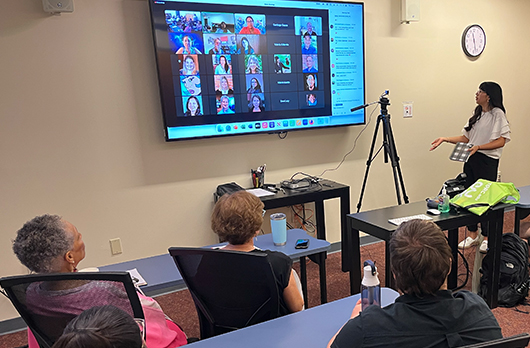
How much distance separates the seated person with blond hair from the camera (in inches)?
38.3

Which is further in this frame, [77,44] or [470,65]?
[470,65]

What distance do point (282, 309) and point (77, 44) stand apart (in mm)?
2327

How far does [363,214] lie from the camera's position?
2.48 meters

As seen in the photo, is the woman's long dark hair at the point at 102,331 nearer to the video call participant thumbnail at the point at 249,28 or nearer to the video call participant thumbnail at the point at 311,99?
the video call participant thumbnail at the point at 249,28

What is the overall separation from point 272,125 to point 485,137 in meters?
1.99

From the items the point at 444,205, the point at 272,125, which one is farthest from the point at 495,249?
the point at 272,125

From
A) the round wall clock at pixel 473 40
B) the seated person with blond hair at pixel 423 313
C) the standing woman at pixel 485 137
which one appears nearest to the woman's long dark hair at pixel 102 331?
the seated person with blond hair at pixel 423 313

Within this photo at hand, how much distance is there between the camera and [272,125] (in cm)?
333

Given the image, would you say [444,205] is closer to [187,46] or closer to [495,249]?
[495,249]

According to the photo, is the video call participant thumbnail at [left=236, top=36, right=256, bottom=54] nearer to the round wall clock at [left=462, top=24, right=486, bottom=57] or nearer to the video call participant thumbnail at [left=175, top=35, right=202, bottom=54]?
the video call participant thumbnail at [left=175, top=35, right=202, bottom=54]

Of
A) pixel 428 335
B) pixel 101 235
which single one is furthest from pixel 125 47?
pixel 428 335

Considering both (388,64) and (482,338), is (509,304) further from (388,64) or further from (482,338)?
(388,64)

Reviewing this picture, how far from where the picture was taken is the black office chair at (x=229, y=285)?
130cm

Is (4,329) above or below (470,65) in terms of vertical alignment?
below
